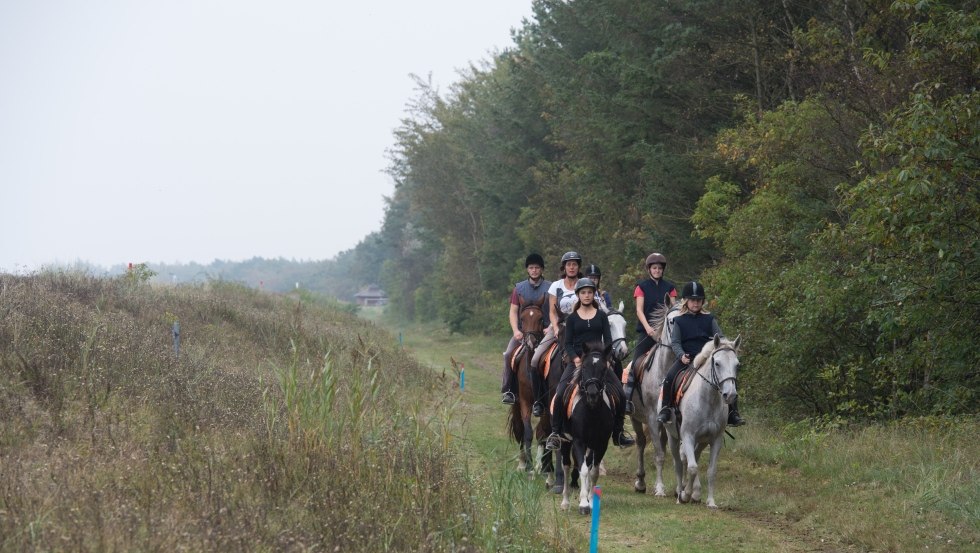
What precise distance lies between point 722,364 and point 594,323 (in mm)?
1624

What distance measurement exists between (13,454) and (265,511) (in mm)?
2654

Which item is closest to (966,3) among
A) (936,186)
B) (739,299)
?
(936,186)

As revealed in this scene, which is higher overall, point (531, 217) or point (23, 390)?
point (531, 217)

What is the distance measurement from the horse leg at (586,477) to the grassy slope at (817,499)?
200 mm

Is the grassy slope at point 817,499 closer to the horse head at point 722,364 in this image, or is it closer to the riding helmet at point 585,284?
the horse head at point 722,364

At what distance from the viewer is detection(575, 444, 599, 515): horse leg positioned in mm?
10656

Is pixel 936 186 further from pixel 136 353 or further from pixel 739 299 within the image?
pixel 136 353

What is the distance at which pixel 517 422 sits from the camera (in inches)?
541

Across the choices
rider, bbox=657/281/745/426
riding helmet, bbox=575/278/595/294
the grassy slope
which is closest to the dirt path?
the grassy slope

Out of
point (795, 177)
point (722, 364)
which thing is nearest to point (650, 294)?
point (722, 364)

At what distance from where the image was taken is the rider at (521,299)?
13.3m

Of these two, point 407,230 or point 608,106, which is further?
point 407,230

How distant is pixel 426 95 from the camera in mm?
63844

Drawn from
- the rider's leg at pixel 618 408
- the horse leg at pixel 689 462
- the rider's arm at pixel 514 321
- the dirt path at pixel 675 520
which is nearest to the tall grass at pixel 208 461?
the dirt path at pixel 675 520
